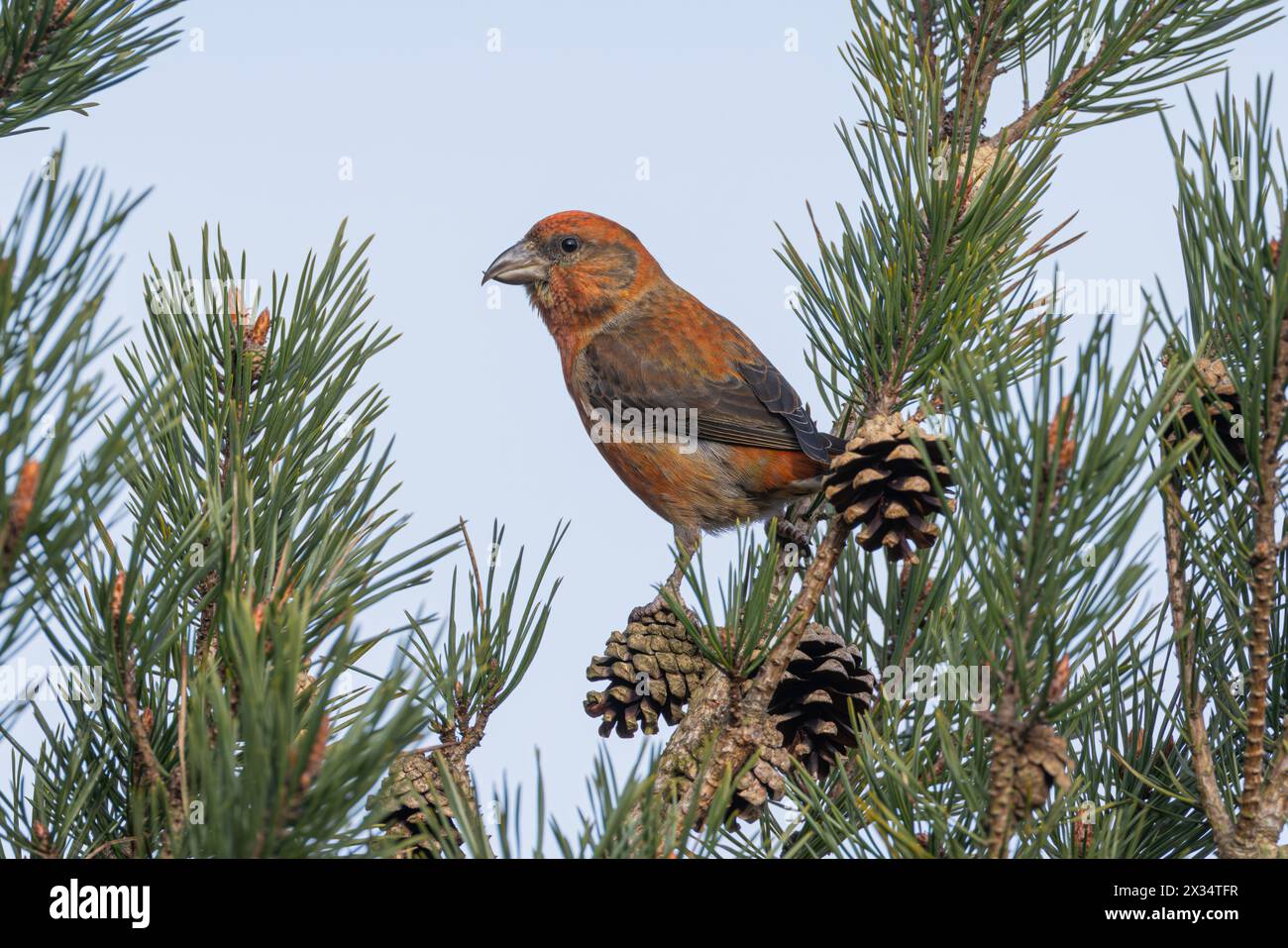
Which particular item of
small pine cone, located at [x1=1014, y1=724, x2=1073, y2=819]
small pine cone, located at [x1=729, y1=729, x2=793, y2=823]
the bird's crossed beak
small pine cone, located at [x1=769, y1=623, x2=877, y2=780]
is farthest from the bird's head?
small pine cone, located at [x1=1014, y1=724, x2=1073, y2=819]

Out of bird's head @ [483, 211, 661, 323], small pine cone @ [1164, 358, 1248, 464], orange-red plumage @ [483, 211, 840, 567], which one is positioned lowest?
small pine cone @ [1164, 358, 1248, 464]

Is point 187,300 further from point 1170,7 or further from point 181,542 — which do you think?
point 1170,7

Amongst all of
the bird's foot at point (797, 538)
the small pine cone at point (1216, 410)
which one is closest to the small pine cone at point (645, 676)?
the bird's foot at point (797, 538)

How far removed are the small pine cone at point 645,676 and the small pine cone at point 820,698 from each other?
0.23m

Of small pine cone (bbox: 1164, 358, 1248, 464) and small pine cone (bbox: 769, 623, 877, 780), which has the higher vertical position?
small pine cone (bbox: 1164, 358, 1248, 464)

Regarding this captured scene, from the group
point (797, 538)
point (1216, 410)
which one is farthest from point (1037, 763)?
point (797, 538)

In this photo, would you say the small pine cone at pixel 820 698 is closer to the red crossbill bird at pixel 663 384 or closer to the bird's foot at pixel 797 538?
the bird's foot at pixel 797 538

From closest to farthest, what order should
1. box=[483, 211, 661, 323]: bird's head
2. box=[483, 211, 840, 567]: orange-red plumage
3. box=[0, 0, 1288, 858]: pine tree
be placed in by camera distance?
box=[0, 0, 1288, 858]: pine tree
box=[483, 211, 840, 567]: orange-red plumage
box=[483, 211, 661, 323]: bird's head

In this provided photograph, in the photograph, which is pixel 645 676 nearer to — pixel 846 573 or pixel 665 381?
pixel 846 573

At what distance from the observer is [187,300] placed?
203 cm

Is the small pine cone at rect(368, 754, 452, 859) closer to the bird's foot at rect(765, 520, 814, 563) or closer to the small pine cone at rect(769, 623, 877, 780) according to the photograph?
the small pine cone at rect(769, 623, 877, 780)

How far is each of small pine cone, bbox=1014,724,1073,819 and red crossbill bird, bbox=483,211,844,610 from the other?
2.18 metres

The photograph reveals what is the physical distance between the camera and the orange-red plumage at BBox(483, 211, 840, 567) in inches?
154
